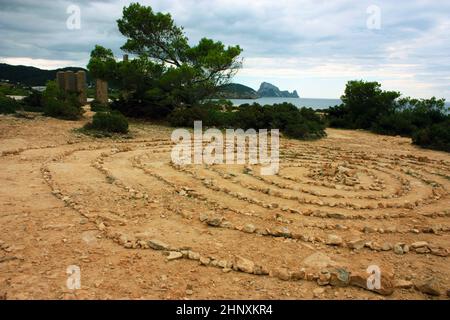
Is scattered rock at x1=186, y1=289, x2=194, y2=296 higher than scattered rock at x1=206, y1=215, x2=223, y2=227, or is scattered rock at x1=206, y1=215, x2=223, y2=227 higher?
scattered rock at x1=206, y1=215, x2=223, y2=227

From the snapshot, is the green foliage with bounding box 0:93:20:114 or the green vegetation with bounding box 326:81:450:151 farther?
the green vegetation with bounding box 326:81:450:151

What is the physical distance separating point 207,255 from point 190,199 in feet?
7.30

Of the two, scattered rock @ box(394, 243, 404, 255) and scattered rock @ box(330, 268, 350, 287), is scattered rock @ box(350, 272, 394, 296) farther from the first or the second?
scattered rock @ box(394, 243, 404, 255)

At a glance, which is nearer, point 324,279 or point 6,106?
point 324,279

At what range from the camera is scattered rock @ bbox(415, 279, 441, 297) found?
3811 mm

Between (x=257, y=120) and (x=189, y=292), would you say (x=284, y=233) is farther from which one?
(x=257, y=120)

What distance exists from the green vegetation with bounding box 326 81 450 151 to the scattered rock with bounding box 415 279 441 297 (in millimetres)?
15270

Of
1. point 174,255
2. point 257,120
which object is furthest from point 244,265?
point 257,120

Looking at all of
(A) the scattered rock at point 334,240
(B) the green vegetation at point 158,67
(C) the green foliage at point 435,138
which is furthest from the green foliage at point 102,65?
(A) the scattered rock at point 334,240

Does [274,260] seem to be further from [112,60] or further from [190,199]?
[112,60]

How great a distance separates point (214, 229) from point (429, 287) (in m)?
2.61

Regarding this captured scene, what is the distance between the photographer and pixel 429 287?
3.83 m

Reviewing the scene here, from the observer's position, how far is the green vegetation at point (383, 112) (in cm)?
1858

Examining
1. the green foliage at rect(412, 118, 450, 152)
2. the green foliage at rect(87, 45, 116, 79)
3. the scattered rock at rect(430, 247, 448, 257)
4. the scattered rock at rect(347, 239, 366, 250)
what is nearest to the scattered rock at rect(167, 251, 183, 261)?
the scattered rock at rect(347, 239, 366, 250)
